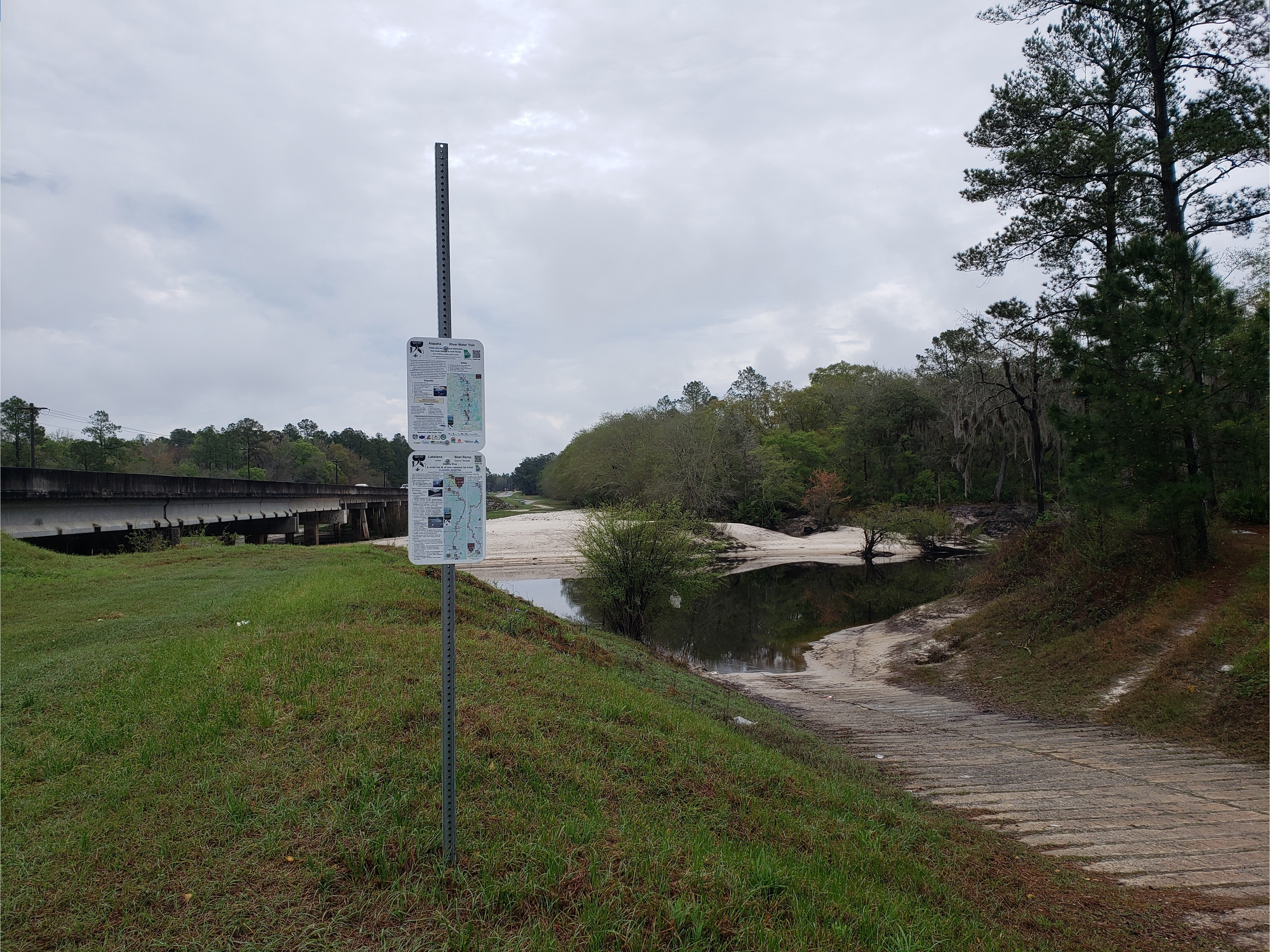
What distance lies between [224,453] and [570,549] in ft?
214

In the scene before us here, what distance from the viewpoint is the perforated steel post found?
340 centimetres

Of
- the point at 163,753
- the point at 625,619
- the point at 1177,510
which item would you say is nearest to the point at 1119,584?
the point at 1177,510

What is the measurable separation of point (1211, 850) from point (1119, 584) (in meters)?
9.80

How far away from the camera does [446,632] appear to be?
11.8 feet

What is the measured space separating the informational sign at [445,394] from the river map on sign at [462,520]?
0.21 meters

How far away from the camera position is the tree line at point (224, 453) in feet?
188

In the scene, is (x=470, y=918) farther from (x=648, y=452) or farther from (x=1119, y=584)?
(x=648, y=452)

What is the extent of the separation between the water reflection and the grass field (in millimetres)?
13747

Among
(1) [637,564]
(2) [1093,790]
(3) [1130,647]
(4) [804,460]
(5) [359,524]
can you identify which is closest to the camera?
(2) [1093,790]

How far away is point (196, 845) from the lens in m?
3.45

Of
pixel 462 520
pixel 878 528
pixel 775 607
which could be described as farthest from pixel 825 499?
pixel 462 520

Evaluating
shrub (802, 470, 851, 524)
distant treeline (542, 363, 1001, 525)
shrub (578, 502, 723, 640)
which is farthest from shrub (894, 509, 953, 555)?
shrub (578, 502, 723, 640)

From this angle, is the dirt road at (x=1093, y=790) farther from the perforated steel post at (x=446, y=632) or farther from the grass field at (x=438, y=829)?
the perforated steel post at (x=446, y=632)

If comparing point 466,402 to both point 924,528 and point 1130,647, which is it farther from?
point 924,528
